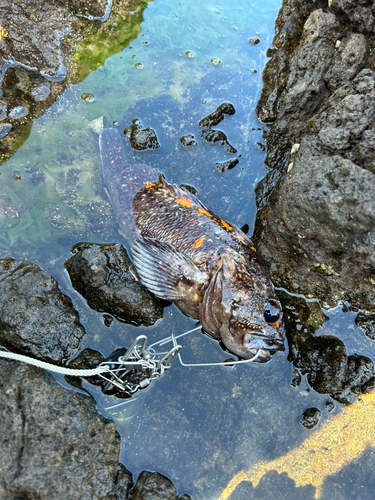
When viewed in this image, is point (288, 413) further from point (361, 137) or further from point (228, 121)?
point (228, 121)

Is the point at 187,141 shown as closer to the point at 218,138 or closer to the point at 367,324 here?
the point at 218,138

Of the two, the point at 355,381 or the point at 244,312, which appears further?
the point at 355,381

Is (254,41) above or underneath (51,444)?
above

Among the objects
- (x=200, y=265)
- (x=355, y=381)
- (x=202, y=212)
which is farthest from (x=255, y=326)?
(x=202, y=212)

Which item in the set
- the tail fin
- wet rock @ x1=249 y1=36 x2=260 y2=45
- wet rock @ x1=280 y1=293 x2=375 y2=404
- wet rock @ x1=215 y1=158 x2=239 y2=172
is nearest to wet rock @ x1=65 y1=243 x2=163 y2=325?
the tail fin

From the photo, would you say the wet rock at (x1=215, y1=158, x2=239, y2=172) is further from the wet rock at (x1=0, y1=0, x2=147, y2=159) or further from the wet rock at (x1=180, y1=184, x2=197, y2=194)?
the wet rock at (x1=0, y1=0, x2=147, y2=159)

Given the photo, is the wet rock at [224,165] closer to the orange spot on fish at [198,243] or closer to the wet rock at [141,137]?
the wet rock at [141,137]
